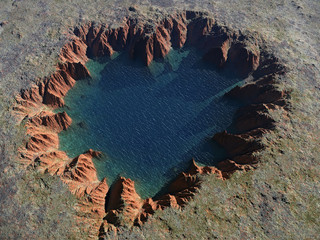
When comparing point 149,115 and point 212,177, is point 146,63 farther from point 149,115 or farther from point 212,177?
point 212,177

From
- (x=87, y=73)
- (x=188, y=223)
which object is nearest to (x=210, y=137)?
(x=188, y=223)

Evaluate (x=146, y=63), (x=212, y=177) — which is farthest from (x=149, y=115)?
(x=212, y=177)

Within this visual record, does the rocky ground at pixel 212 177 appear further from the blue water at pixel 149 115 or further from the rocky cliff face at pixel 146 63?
the blue water at pixel 149 115

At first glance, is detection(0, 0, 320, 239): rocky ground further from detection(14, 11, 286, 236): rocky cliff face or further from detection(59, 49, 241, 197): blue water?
detection(59, 49, 241, 197): blue water

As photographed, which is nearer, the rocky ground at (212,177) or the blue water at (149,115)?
the rocky ground at (212,177)

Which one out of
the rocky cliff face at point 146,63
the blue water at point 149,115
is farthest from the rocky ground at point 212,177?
the blue water at point 149,115

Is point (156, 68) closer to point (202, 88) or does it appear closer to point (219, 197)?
point (202, 88)

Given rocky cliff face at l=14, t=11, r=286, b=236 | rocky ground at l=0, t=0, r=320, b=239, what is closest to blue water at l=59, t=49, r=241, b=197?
rocky cliff face at l=14, t=11, r=286, b=236
